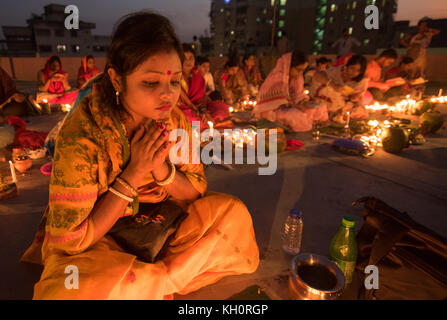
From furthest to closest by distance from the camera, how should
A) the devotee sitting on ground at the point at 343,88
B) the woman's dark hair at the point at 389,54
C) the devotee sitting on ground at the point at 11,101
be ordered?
the woman's dark hair at the point at 389,54
the devotee sitting on ground at the point at 343,88
the devotee sitting on ground at the point at 11,101

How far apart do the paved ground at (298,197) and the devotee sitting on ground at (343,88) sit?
2406mm

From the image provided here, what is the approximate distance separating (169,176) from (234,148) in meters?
3.46

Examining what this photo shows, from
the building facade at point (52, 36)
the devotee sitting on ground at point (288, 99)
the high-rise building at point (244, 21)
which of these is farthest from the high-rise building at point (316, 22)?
the devotee sitting on ground at point (288, 99)

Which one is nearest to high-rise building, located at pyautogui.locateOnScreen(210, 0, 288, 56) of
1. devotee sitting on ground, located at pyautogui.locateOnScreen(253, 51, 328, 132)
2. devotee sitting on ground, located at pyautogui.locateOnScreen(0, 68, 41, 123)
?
devotee sitting on ground, located at pyautogui.locateOnScreen(253, 51, 328, 132)

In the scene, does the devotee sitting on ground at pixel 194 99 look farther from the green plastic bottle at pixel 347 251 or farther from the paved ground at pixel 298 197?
the green plastic bottle at pixel 347 251

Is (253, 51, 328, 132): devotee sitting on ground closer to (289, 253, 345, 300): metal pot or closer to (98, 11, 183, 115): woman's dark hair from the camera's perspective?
(289, 253, 345, 300): metal pot

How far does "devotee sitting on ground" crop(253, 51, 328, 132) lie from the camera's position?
6.15 m

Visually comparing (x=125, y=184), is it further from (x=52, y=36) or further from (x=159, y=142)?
(x=52, y=36)

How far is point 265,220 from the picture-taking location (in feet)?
9.30

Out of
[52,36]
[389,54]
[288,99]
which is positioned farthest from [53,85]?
[52,36]

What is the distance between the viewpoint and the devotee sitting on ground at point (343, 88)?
6.52 meters

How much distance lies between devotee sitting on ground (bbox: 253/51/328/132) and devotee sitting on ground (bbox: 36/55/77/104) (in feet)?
18.4

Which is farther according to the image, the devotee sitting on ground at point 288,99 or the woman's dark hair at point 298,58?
the devotee sitting on ground at point 288,99

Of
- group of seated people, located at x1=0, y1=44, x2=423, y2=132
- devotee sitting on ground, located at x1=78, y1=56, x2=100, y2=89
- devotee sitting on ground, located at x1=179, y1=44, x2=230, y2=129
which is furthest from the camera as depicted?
devotee sitting on ground, located at x1=78, y1=56, x2=100, y2=89
